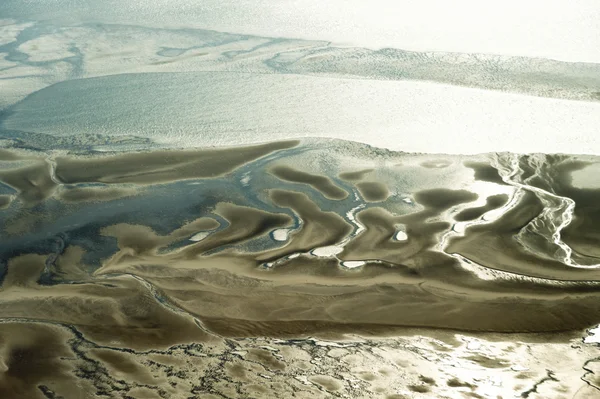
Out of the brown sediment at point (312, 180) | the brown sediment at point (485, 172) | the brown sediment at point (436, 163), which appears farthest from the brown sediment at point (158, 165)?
the brown sediment at point (485, 172)

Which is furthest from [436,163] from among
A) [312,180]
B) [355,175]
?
[312,180]

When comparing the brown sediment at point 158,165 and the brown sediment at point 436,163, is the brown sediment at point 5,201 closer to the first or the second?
the brown sediment at point 158,165

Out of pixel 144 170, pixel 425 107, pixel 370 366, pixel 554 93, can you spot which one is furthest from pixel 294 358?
pixel 554 93

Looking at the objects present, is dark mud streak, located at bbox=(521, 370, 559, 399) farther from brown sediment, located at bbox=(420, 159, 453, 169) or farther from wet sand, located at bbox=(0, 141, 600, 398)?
brown sediment, located at bbox=(420, 159, 453, 169)

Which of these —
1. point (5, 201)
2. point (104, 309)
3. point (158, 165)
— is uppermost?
point (158, 165)

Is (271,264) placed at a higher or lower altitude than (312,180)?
lower

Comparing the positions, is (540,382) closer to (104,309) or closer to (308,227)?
(308,227)

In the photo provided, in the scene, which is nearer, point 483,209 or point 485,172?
point 483,209
